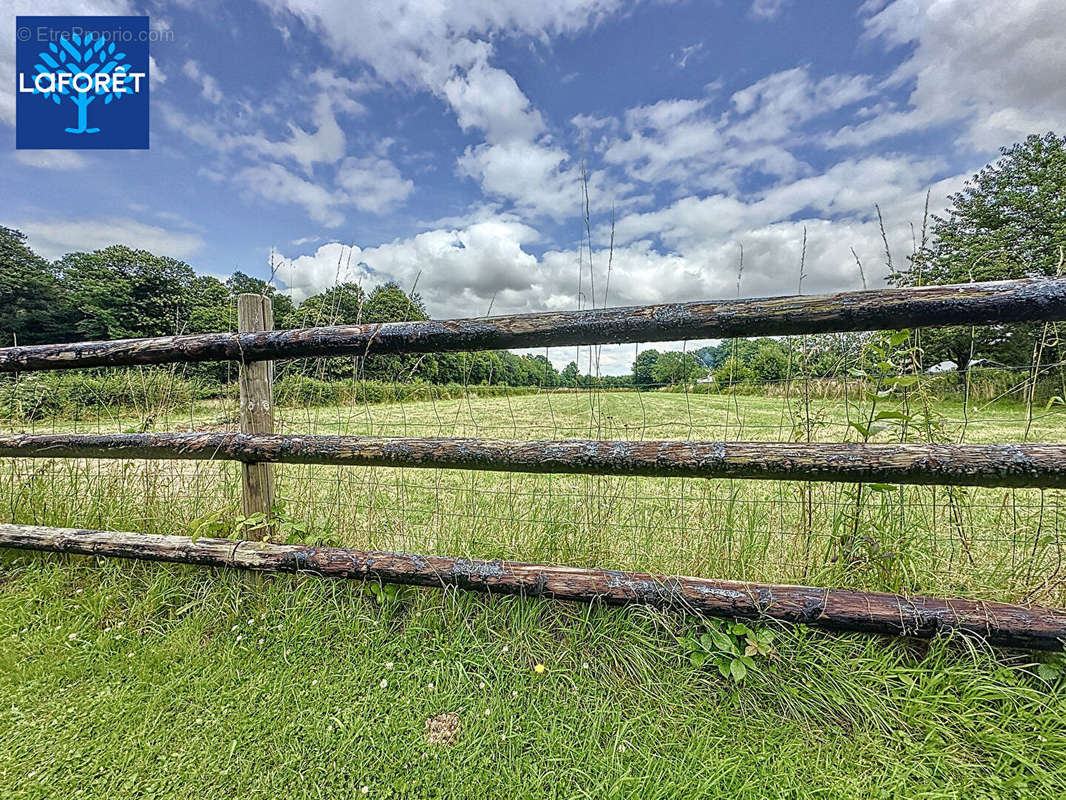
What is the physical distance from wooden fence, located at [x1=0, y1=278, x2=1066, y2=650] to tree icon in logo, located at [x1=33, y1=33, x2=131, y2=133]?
5067 mm

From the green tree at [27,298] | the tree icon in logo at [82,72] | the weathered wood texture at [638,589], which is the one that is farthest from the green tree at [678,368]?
the green tree at [27,298]

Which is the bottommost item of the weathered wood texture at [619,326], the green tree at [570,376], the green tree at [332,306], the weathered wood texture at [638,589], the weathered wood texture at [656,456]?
the weathered wood texture at [638,589]

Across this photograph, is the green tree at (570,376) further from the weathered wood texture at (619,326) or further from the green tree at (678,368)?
the weathered wood texture at (619,326)

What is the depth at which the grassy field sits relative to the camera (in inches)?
52.4

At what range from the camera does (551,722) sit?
149 centimetres

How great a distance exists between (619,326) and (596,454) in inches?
21.3

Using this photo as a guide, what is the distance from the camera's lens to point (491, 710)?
1.53 m

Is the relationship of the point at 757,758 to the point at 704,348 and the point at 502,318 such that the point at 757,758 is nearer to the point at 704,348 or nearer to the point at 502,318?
the point at 704,348

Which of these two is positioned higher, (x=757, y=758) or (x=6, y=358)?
(x=6, y=358)

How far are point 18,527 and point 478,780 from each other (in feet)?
10.0

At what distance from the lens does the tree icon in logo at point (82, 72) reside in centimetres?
477

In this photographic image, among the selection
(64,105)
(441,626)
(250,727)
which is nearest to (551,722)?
(441,626)

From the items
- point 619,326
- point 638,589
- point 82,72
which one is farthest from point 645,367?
point 82,72

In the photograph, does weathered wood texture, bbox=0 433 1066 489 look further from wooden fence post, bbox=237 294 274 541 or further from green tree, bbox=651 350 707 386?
green tree, bbox=651 350 707 386
